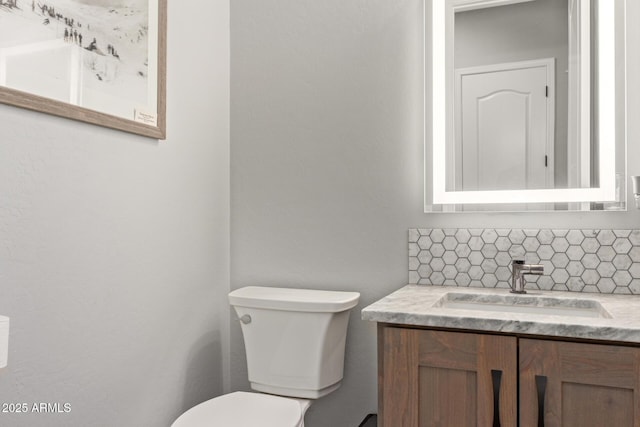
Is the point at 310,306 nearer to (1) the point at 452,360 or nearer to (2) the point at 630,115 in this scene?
(1) the point at 452,360

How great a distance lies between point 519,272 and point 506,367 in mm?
461

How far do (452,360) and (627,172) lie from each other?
0.88m

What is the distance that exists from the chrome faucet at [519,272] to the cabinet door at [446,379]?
1.39ft

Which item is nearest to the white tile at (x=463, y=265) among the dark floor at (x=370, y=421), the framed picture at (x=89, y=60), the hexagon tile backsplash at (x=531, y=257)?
the hexagon tile backsplash at (x=531, y=257)

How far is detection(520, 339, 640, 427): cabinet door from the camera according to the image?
3.45 feet

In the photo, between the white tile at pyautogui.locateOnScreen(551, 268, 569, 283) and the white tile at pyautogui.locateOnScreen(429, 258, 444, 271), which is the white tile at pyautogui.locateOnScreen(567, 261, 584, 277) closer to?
the white tile at pyautogui.locateOnScreen(551, 268, 569, 283)

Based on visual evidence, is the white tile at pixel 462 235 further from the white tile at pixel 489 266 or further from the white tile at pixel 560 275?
the white tile at pixel 560 275

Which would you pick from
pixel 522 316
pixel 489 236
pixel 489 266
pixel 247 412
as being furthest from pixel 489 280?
pixel 247 412

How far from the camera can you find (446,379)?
1183 mm

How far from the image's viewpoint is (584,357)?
1.08 metres

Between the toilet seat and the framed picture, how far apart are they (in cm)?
90

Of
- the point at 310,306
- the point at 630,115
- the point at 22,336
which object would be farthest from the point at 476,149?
the point at 22,336

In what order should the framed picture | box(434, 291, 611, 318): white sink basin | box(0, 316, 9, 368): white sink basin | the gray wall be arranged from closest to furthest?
box(0, 316, 9, 368): white sink basin
the framed picture
box(434, 291, 611, 318): white sink basin
the gray wall

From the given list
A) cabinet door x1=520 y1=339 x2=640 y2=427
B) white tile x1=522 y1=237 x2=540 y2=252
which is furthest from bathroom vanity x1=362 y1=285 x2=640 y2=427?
white tile x1=522 y1=237 x2=540 y2=252
